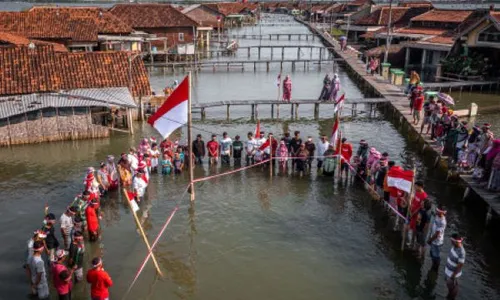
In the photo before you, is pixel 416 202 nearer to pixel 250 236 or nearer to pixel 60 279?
pixel 250 236

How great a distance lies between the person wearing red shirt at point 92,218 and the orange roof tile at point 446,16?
124 ft

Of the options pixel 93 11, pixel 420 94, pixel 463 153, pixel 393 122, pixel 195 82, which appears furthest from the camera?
pixel 93 11

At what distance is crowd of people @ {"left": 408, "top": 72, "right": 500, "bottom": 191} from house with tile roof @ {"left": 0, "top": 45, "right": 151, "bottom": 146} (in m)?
13.4

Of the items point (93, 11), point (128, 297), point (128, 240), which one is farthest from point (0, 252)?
point (93, 11)

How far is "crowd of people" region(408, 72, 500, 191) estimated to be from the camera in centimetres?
1356

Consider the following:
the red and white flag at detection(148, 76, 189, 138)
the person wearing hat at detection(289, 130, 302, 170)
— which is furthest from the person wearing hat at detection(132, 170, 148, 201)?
the person wearing hat at detection(289, 130, 302, 170)

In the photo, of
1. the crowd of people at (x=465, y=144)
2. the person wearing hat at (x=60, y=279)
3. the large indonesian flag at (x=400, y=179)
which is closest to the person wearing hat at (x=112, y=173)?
the person wearing hat at (x=60, y=279)

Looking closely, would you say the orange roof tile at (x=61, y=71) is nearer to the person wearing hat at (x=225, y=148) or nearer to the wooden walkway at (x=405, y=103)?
the person wearing hat at (x=225, y=148)

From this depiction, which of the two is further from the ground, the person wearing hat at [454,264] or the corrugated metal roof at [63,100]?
the corrugated metal roof at [63,100]

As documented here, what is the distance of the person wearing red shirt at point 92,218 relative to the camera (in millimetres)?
11758

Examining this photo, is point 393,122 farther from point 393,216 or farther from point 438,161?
point 393,216

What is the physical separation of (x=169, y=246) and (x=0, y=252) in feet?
14.3

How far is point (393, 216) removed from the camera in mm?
13453

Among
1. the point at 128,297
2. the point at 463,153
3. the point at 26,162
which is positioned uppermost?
the point at 463,153
